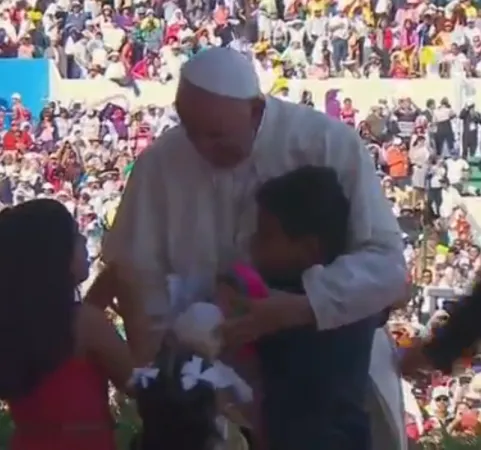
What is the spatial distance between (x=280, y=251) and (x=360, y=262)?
13 cm

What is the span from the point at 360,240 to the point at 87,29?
8.50m

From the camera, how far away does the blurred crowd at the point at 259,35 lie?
391 inches

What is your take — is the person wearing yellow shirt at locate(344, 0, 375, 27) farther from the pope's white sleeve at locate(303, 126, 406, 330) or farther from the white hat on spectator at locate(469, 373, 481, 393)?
the pope's white sleeve at locate(303, 126, 406, 330)

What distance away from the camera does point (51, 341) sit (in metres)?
→ 1.85

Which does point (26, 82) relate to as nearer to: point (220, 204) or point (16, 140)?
point (16, 140)

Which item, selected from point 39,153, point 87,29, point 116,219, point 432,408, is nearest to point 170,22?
point 87,29

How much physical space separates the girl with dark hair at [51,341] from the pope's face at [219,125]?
22cm

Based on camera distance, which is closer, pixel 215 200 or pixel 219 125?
pixel 219 125

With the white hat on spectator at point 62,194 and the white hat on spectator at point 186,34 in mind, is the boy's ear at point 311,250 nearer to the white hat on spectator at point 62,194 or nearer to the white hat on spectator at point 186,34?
the white hat on spectator at point 62,194

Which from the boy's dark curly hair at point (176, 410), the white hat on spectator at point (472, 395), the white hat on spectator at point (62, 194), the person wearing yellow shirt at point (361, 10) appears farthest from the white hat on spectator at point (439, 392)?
the boy's dark curly hair at point (176, 410)

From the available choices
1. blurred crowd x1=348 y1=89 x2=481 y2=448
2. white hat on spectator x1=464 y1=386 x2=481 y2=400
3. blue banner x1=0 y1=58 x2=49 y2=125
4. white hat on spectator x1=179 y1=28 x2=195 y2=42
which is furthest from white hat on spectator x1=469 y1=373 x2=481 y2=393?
blue banner x1=0 y1=58 x2=49 y2=125

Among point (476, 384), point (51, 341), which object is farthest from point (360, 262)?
point (476, 384)

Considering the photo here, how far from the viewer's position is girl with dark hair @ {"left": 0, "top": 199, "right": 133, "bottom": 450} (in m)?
1.84

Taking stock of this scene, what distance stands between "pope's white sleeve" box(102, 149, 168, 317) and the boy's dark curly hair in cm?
31
